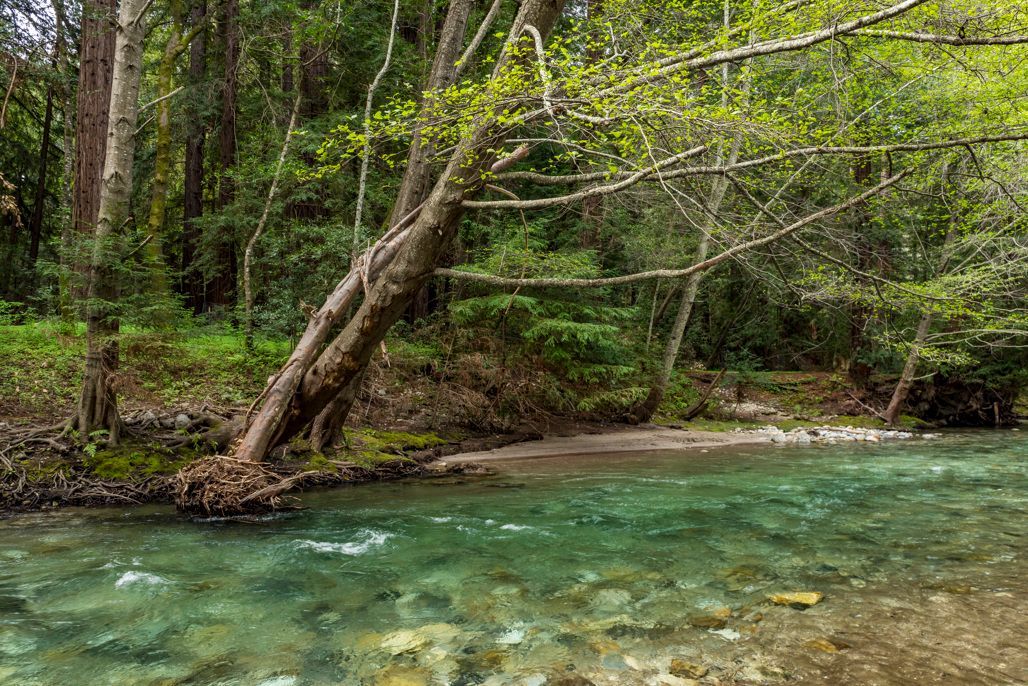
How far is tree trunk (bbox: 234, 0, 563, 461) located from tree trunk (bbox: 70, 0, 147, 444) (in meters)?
2.01

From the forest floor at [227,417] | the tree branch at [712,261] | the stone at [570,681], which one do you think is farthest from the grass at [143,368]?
the stone at [570,681]

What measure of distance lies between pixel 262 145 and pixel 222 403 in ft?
26.6

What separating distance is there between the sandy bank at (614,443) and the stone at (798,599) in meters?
6.43

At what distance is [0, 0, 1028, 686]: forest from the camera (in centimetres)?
440

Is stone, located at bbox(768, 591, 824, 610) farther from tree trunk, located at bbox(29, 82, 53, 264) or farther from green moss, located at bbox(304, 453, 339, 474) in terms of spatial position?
tree trunk, located at bbox(29, 82, 53, 264)

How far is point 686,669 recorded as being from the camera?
3.77 meters

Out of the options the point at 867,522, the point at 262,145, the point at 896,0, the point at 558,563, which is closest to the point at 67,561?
the point at 558,563

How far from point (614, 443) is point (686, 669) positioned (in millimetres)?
9674

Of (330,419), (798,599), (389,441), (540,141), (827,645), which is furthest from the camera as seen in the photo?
(389,441)

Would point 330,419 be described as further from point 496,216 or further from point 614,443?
point 496,216

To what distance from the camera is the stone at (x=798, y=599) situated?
4.70 m

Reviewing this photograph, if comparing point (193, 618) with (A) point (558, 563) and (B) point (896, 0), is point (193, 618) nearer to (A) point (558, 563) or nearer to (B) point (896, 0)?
(A) point (558, 563)

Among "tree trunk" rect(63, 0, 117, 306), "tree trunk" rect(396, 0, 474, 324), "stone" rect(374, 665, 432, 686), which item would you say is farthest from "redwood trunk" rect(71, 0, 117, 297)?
"stone" rect(374, 665, 432, 686)

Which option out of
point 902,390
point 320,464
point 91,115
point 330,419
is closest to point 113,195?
point 330,419
